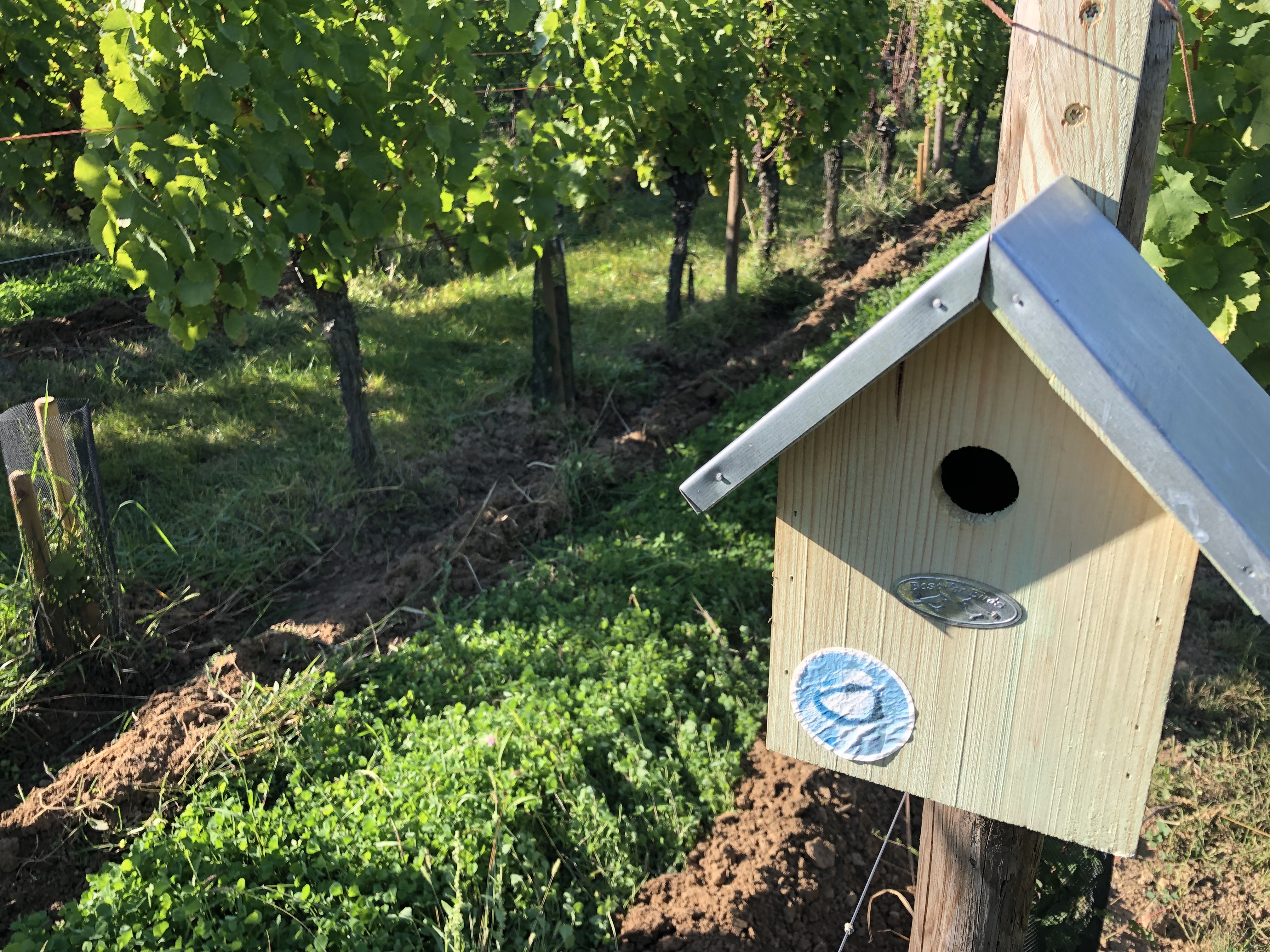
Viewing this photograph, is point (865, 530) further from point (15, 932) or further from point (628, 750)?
point (15, 932)

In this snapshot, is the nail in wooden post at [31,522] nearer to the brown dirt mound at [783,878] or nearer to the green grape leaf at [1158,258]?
the brown dirt mound at [783,878]

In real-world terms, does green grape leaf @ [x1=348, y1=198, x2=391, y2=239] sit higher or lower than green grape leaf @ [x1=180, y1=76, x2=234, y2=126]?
lower

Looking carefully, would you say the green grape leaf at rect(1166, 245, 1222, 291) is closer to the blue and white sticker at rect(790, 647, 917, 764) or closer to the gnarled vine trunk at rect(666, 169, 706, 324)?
the blue and white sticker at rect(790, 647, 917, 764)

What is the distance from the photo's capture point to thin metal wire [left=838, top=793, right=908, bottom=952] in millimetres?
2004

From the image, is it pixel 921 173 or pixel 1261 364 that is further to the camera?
pixel 921 173

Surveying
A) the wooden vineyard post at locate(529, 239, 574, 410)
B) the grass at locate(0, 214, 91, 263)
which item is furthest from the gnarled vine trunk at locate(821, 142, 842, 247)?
the grass at locate(0, 214, 91, 263)

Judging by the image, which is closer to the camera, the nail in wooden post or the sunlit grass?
the nail in wooden post

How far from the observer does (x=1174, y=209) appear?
91.3 inches

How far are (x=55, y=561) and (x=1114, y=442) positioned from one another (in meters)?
3.87

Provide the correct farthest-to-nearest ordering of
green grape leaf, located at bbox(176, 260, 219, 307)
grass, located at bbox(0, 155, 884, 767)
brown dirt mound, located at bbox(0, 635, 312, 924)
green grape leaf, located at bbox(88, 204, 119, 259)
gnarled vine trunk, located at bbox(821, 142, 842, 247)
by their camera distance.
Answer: gnarled vine trunk, located at bbox(821, 142, 842, 247), grass, located at bbox(0, 155, 884, 767), green grape leaf, located at bbox(176, 260, 219, 307), green grape leaf, located at bbox(88, 204, 119, 259), brown dirt mound, located at bbox(0, 635, 312, 924)

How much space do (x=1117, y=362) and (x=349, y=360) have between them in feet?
15.3

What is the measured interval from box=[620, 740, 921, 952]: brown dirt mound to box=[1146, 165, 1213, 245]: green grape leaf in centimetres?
201

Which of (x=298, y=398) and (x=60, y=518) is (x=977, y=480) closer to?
(x=60, y=518)

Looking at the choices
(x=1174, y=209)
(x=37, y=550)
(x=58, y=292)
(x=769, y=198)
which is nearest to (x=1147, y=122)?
(x=1174, y=209)
